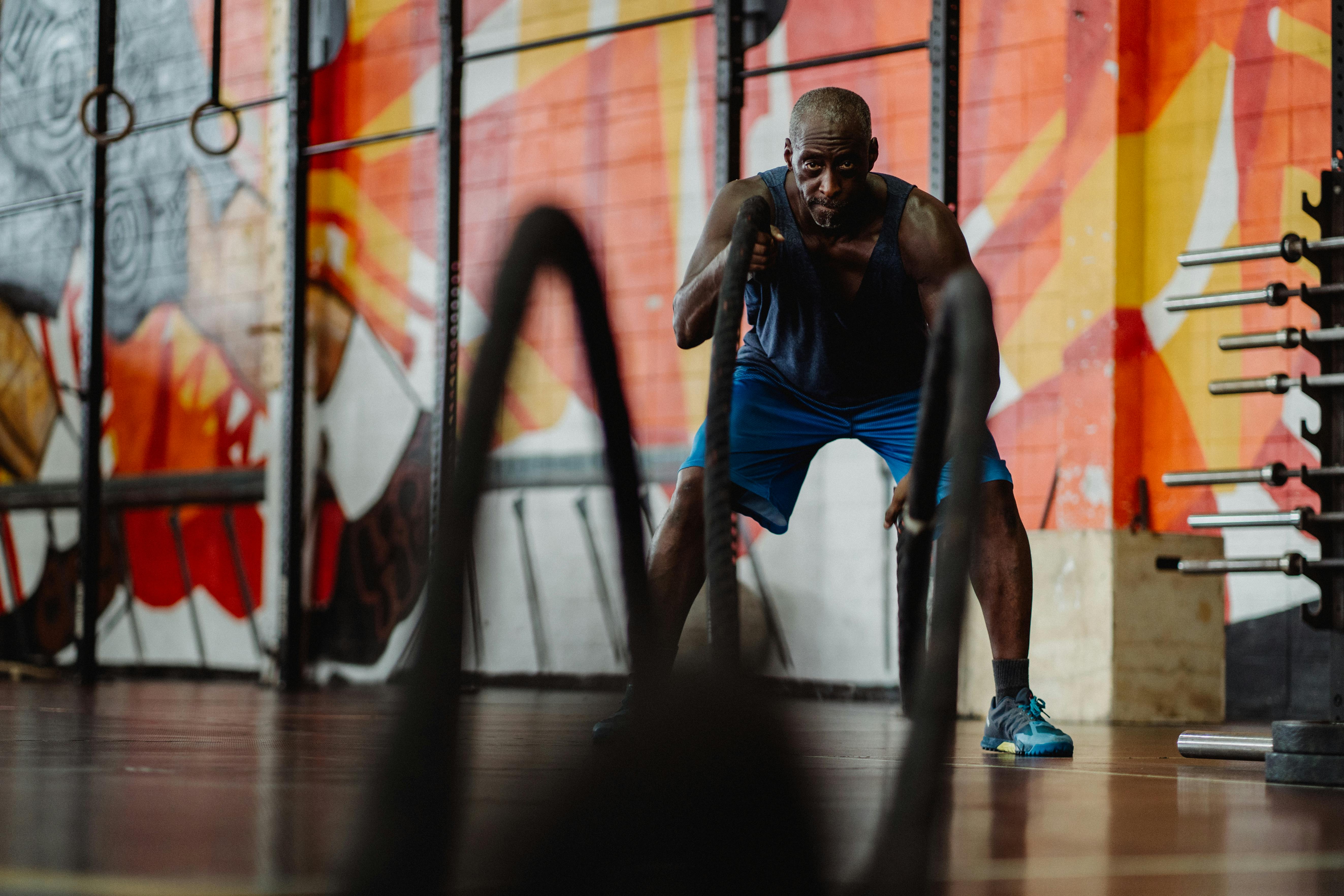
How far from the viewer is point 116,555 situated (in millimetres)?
8016

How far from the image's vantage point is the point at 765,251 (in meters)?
1.70

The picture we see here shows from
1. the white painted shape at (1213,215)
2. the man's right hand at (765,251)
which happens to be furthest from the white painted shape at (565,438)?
the man's right hand at (765,251)

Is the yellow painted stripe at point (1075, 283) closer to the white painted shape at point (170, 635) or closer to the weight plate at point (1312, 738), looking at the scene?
the weight plate at point (1312, 738)

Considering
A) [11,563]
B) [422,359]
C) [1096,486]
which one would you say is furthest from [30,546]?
[1096,486]

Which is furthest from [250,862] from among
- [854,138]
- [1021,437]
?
[1021,437]

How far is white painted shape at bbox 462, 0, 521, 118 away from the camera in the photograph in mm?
6891

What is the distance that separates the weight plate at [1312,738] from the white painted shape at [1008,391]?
3.29 m

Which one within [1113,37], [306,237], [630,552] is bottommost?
[630,552]

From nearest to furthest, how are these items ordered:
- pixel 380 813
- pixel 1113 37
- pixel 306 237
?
1. pixel 380 813
2. pixel 1113 37
3. pixel 306 237

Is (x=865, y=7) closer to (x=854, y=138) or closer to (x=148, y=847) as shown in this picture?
(x=854, y=138)

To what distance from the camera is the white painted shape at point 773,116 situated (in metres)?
6.10

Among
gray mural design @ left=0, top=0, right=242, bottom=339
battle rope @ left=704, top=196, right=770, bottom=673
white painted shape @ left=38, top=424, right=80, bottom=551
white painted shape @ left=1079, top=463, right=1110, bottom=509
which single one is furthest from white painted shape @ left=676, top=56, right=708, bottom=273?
battle rope @ left=704, top=196, right=770, bottom=673

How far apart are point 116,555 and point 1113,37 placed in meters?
5.60

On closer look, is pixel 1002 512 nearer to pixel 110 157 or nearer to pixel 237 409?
pixel 237 409
